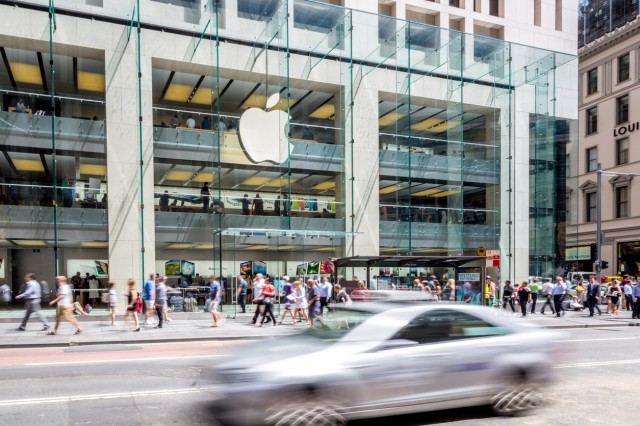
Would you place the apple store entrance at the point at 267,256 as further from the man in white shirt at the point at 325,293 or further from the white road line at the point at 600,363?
the white road line at the point at 600,363

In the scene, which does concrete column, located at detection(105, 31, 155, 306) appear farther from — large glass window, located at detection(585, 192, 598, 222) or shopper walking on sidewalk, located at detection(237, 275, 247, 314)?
large glass window, located at detection(585, 192, 598, 222)

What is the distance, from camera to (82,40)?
824 inches

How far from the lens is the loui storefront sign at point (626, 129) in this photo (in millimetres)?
42875

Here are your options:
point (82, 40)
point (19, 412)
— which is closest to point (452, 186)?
point (82, 40)

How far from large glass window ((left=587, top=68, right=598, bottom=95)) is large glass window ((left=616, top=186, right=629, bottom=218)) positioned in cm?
950

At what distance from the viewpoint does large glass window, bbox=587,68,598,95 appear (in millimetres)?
47344

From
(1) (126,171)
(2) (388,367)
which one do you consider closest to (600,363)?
(2) (388,367)

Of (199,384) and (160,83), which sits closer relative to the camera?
(199,384)

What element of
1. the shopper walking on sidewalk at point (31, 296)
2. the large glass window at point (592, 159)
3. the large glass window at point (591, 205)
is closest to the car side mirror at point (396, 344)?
the shopper walking on sidewalk at point (31, 296)

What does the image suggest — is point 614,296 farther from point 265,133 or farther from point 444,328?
point 444,328

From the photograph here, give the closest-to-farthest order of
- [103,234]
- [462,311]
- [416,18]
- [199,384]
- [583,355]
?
[462,311] < [199,384] < [583,355] < [103,234] < [416,18]

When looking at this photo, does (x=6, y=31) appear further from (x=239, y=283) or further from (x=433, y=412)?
(x=433, y=412)

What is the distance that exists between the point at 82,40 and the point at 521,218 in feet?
77.3

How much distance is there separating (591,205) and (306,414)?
163 ft
